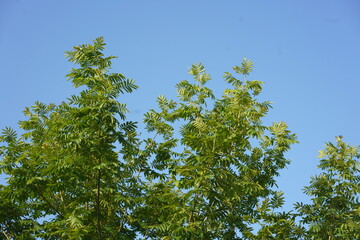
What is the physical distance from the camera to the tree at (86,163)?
445 inches

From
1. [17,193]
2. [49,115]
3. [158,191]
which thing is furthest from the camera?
[49,115]

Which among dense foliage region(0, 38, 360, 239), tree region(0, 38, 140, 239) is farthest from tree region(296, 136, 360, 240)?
tree region(0, 38, 140, 239)

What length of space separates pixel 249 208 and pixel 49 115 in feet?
25.9

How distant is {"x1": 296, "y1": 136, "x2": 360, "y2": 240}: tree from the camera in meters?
12.9

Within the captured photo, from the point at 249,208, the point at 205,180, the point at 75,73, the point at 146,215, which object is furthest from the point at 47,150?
the point at 249,208

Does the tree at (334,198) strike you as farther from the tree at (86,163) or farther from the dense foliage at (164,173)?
the tree at (86,163)

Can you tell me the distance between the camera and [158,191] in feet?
43.0

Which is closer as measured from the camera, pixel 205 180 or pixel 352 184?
pixel 205 180

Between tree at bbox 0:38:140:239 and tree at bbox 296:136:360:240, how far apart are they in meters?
5.32

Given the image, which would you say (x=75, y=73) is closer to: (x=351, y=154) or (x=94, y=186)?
(x=94, y=186)

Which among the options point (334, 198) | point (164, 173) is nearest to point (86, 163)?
point (164, 173)

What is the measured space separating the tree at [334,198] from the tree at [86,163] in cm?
532

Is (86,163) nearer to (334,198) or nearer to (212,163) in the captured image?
(212,163)

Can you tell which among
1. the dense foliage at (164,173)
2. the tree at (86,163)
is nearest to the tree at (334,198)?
the dense foliage at (164,173)
